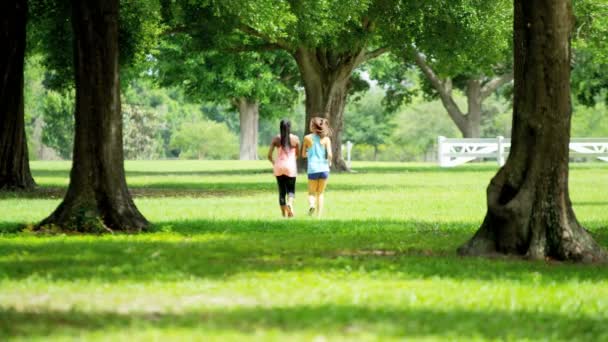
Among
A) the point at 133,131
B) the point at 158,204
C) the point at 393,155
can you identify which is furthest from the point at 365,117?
the point at 158,204

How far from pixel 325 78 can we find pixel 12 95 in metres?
20.1

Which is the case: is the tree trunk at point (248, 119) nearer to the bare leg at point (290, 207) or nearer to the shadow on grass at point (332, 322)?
the bare leg at point (290, 207)

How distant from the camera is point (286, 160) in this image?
21.5 meters

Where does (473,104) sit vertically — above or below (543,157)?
above

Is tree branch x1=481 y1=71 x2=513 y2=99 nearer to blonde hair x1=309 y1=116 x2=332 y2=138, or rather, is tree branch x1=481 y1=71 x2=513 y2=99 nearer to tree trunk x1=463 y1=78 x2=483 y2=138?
tree trunk x1=463 y1=78 x2=483 y2=138

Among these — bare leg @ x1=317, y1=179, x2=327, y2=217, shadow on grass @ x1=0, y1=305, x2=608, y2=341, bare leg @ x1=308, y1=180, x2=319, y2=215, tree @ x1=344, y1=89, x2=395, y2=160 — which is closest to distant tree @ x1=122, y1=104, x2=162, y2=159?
tree @ x1=344, y1=89, x2=395, y2=160

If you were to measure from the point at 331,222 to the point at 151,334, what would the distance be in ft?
40.0

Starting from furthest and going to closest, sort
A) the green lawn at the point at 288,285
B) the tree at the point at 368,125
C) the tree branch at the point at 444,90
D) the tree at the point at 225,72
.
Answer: the tree at the point at 368,125
the tree branch at the point at 444,90
the tree at the point at 225,72
the green lawn at the point at 288,285

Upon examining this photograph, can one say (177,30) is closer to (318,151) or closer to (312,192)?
(312,192)

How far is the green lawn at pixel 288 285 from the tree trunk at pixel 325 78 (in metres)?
27.6

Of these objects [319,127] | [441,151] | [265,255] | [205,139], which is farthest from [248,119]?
[265,255]

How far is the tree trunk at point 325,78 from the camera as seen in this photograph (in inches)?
1921

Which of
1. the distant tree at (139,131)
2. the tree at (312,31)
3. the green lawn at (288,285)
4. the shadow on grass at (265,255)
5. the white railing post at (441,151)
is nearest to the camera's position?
the green lawn at (288,285)

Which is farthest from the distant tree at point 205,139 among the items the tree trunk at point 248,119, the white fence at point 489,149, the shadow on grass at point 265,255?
the shadow on grass at point 265,255
